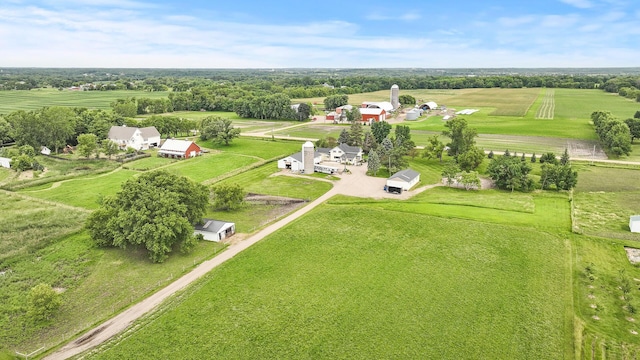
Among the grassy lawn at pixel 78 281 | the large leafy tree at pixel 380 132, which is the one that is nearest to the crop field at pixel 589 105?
the large leafy tree at pixel 380 132

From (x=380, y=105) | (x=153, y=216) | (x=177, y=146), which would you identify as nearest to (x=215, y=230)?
(x=153, y=216)

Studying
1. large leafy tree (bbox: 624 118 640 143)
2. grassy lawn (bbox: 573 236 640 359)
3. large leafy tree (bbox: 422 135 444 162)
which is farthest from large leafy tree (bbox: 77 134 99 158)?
large leafy tree (bbox: 624 118 640 143)

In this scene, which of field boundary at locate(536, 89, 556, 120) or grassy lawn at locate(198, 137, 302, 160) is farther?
field boundary at locate(536, 89, 556, 120)

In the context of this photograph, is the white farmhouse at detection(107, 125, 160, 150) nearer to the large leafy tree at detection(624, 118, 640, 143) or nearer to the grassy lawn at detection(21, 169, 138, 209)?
the grassy lawn at detection(21, 169, 138, 209)

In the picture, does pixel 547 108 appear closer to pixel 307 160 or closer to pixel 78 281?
pixel 307 160

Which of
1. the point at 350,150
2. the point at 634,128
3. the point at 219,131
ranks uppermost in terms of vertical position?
the point at 634,128

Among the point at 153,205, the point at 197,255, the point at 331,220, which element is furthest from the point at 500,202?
the point at 153,205
